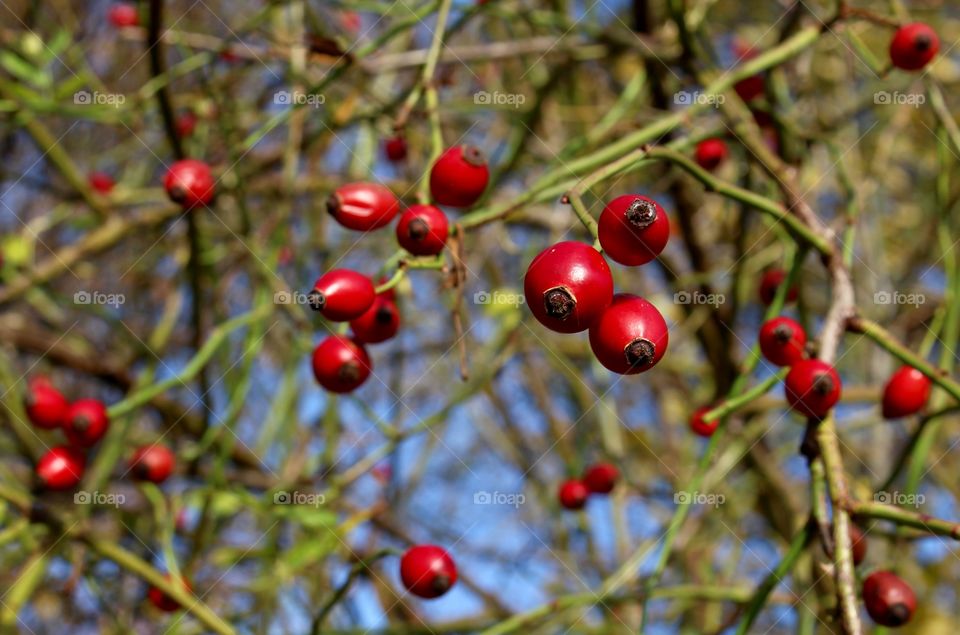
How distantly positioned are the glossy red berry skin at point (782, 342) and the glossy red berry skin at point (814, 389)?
9 centimetres

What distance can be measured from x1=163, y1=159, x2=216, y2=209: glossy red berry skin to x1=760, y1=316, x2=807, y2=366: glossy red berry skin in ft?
3.37

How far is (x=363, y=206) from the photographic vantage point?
1.32m

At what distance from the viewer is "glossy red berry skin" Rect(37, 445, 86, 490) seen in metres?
1.96

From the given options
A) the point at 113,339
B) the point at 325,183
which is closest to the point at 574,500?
the point at 325,183

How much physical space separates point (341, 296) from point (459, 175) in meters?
0.25

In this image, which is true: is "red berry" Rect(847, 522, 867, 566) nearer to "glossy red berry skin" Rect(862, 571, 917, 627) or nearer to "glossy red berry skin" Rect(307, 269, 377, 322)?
"glossy red berry skin" Rect(862, 571, 917, 627)

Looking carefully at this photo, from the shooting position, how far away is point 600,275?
39.6 inches

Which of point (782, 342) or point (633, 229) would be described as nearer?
point (633, 229)

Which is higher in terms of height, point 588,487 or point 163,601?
point 588,487

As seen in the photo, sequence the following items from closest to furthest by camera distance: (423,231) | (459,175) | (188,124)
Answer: (423,231), (459,175), (188,124)

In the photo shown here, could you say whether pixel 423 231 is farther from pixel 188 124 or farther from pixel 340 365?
pixel 188 124

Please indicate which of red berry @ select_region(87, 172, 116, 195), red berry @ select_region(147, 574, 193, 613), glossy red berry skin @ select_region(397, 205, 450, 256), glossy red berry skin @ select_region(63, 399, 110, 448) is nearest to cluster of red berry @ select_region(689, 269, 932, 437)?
glossy red berry skin @ select_region(397, 205, 450, 256)

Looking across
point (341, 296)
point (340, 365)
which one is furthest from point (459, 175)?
point (340, 365)

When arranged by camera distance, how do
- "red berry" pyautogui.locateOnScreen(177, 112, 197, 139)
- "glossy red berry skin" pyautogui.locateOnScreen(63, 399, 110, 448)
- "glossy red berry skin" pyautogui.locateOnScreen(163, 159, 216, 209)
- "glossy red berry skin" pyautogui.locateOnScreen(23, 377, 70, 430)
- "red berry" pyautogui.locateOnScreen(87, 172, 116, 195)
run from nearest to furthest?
1. "glossy red berry skin" pyautogui.locateOnScreen(163, 159, 216, 209)
2. "glossy red berry skin" pyautogui.locateOnScreen(63, 399, 110, 448)
3. "glossy red berry skin" pyautogui.locateOnScreen(23, 377, 70, 430)
4. "red berry" pyautogui.locateOnScreen(177, 112, 197, 139)
5. "red berry" pyautogui.locateOnScreen(87, 172, 116, 195)
